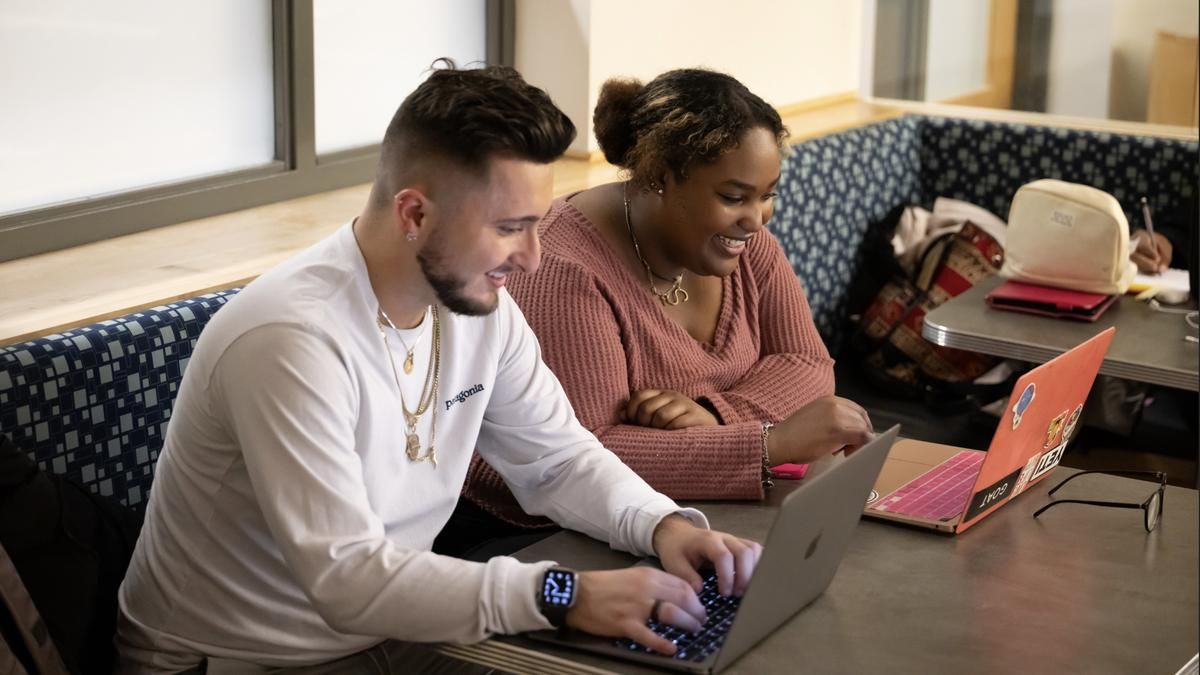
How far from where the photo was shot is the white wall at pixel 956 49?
15.1ft

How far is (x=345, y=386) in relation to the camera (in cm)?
154

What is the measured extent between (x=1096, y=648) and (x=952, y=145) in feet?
9.82

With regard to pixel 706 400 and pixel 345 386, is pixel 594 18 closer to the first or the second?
A: pixel 706 400

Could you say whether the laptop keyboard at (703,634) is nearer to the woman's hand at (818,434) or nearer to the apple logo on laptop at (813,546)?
the apple logo on laptop at (813,546)

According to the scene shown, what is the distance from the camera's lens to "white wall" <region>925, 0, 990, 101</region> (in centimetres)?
462

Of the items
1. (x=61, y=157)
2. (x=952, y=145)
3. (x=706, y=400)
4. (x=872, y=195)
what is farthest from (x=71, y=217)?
(x=952, y=145)

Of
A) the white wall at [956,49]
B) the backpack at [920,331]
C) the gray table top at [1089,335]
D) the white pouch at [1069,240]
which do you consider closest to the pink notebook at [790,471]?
the gray table top at [1089,335]

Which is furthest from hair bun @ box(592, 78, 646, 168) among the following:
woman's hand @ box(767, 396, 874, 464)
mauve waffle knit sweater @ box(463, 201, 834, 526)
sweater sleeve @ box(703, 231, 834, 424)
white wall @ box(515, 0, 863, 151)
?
white wall @ box(515, 0, 863, 151)

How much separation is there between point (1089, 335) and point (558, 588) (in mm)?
1646

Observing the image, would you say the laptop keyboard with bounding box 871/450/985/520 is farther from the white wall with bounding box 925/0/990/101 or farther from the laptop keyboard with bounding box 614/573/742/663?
the white wall with bounding box 925/0/990/101

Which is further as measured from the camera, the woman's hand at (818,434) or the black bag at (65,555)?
the woman's hand at (818,434)

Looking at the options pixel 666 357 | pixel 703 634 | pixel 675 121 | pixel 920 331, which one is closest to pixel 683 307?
pixel 666 357

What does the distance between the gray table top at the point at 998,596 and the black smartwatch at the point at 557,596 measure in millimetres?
33

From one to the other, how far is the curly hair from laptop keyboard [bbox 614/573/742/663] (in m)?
0.91
